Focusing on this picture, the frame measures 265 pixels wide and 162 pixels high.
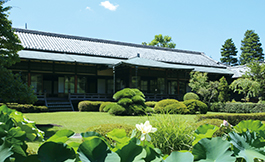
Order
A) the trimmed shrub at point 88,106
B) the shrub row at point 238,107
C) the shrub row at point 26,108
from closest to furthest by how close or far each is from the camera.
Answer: the shrub row at point 26,108, the trimmed shrub at point 88,106, the shrub row at point 238,107

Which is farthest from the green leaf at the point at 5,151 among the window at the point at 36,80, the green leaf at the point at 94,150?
the window at the point at 36,80

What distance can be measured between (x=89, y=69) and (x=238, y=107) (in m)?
12.6

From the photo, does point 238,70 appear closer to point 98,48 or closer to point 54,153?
point 98,48

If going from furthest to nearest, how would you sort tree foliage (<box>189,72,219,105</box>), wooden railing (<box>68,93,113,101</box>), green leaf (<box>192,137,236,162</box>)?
tree foliage (<box>189,72,219,105</box>) → wooden railing (<box>68,93,113,101</box>) → green leaf (<box>192,137,236,162</box>)

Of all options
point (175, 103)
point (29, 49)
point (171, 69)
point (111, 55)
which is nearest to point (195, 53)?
point (171, 69)

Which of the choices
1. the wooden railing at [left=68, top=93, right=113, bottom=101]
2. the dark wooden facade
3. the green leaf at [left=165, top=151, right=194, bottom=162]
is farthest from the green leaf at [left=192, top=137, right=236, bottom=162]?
the wooden railing at [left=68, top=93, right=113, bottom=101]

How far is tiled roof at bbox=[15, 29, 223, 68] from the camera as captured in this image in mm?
20750

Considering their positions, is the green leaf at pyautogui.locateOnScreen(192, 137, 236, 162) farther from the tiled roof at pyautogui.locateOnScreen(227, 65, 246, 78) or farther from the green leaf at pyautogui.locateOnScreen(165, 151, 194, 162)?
the tiled roof at pyautogui.locateOnScreen(227, 65, 246, 78)

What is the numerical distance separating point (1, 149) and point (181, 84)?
24.4 m

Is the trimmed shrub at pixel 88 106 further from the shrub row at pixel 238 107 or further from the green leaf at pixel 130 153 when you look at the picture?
the green leaf at pixel 130 153

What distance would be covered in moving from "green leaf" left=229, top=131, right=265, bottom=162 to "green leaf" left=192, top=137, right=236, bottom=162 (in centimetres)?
21

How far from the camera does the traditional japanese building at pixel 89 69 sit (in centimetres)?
1764

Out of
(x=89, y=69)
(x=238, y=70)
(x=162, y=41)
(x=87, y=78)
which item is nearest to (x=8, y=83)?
(x=89, y=69)

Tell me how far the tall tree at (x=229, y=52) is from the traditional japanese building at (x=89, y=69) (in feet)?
77.4
